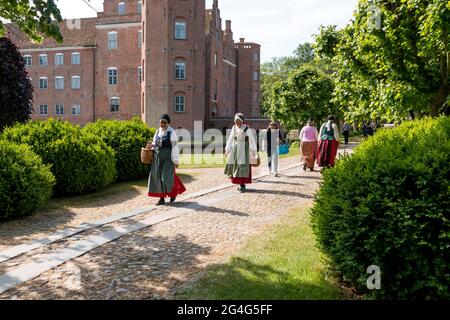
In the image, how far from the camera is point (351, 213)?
427 centimetres

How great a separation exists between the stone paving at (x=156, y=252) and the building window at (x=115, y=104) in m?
39.3

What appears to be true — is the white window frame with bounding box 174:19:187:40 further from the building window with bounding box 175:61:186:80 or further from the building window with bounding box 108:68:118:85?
the building window with bounding box 108:68:118:85

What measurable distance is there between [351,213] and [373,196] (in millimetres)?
318

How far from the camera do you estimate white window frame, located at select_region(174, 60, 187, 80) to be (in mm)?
41781

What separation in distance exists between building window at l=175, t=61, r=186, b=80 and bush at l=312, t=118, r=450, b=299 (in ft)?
127

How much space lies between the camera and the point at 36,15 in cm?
621

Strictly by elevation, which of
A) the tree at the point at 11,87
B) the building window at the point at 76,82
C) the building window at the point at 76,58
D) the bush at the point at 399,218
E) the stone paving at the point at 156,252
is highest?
the building window at the point at 76,58

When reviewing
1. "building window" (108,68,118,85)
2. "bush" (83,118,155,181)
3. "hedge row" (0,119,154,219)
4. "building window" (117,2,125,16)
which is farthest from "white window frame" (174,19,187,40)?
"bush" (83,118,155,181)

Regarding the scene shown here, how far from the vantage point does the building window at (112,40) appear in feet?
155

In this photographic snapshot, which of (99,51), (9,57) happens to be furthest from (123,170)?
(99,51)

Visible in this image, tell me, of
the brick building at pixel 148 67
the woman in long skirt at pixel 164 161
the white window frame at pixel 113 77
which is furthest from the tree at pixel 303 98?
the woman in long skirt at pixel 164 161

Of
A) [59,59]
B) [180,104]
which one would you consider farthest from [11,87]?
[59,59]

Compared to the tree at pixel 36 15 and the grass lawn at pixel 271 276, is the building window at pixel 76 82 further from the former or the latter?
the grass lawn at pixel 271 276

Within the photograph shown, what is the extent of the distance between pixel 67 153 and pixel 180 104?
102 ft
